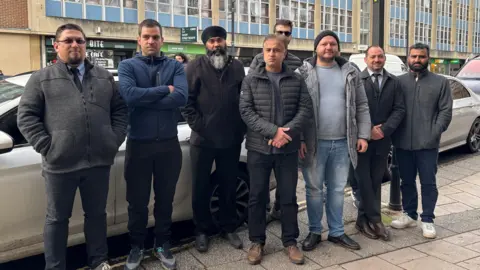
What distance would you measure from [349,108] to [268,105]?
806mm

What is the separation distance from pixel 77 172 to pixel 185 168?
1.27 meters

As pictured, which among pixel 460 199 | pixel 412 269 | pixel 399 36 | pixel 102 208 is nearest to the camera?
pixel 102 208

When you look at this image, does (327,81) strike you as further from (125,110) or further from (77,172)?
(77,172)

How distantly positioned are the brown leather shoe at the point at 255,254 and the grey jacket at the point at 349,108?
873 millimetres

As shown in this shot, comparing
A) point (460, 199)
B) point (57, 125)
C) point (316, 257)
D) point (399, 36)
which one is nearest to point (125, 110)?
point (57, 125)

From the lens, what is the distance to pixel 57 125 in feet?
10.5

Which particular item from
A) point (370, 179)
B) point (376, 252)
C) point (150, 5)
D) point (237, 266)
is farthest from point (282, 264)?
point (150, 5)

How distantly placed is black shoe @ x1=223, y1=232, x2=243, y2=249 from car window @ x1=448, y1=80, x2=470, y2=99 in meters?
5.81

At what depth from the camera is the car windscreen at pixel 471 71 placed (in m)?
12.1

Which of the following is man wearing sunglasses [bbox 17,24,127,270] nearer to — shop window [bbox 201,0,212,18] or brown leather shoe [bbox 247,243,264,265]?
brown leather shoe [bbox 247,243,264,265]

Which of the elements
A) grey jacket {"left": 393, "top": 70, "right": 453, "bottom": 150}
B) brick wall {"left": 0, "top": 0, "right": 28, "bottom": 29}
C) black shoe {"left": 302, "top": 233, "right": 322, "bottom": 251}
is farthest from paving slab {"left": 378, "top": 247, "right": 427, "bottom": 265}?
brick wall {"left": 0, "top": 0, "right": 28, "bottom": 29}

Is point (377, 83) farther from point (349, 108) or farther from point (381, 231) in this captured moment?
point (381, 231)

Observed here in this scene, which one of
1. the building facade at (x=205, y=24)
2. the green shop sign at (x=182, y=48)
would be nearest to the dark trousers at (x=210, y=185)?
the building facade at (x=205, y=24)

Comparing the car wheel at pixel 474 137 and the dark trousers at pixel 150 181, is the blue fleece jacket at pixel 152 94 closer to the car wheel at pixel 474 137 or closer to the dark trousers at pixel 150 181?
the dark trousers at pixel 150 181
